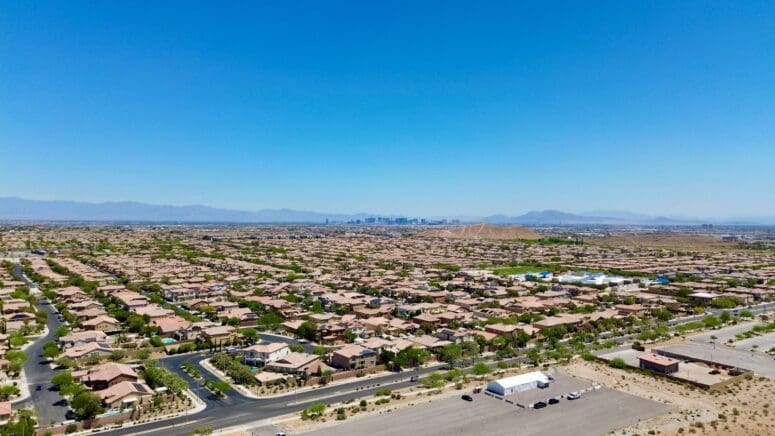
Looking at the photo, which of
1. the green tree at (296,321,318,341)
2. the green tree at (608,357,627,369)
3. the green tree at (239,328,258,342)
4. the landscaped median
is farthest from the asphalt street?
the green tree at (608,357,627,369)

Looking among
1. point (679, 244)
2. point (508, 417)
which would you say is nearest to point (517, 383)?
point (508, 417)

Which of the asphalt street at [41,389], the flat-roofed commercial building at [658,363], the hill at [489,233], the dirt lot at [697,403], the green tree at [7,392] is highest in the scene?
the hill at [489,233]

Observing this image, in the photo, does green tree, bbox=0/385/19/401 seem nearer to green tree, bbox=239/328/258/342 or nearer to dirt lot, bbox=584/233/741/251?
green tree, bbox=239/328/258/342

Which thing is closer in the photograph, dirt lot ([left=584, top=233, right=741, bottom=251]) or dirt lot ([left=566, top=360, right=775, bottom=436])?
dirt lot ([left=566, top=360, right=775, bottom=436])

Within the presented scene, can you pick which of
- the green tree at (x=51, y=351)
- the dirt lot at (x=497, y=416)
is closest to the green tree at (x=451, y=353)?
the dirt lot at (x=497, y=416)

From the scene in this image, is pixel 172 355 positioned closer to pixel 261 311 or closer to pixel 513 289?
pixel 261 311

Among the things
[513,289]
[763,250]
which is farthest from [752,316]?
[763,250]

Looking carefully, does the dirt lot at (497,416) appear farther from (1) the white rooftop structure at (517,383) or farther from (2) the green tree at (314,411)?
(2) the green tree at (314,411)
